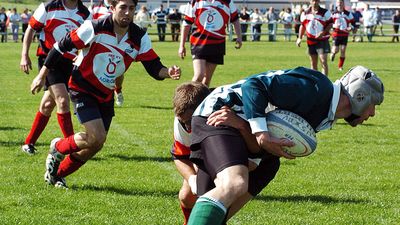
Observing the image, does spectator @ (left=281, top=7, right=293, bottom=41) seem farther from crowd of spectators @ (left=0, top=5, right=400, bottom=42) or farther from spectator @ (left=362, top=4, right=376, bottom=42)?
spectator @ (left=362, top=4, right=376, bottom=42)

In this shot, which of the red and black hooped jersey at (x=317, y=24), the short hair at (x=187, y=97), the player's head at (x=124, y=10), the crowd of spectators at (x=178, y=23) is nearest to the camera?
the short hair at (x=187, y=97)

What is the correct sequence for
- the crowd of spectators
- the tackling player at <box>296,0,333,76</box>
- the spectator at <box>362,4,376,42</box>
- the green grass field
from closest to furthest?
the green grass field
the tackling player at <box>296,0,333,76</box>
the crowd of spectators
the spectator at <box>362,4,376,42</box>

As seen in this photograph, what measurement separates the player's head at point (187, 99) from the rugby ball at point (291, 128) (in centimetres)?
57

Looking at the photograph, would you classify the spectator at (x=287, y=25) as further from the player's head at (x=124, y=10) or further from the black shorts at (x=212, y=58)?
the player's head at (x=124, y=10)

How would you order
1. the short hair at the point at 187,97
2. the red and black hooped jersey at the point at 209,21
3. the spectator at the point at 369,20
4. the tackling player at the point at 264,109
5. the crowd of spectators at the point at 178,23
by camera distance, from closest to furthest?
the tackling player at the point at 264,109, the short hair at the point at 187,97, the red and black hooped jersey at the point at 209,21, the crowd of spectators at the point at 178,23, the spectator at the point at 369,20

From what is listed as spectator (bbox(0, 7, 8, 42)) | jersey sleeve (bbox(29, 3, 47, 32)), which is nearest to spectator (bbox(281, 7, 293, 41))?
spectator (bbox(0, 7, 8, 42))

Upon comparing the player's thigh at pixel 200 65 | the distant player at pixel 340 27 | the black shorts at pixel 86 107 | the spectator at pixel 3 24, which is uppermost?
the black shorts at pixel 86 107

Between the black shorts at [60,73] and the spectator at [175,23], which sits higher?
the black shorts at [60,73]

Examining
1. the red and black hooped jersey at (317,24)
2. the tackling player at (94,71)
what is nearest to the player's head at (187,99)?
the tackling player at (94,71)

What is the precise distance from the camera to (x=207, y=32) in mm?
12422

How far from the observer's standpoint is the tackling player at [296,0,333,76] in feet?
58.1

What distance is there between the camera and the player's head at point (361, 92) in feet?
15.1

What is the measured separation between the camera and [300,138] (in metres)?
4.59

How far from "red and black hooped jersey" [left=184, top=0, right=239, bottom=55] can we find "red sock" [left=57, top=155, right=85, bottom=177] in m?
5.17
